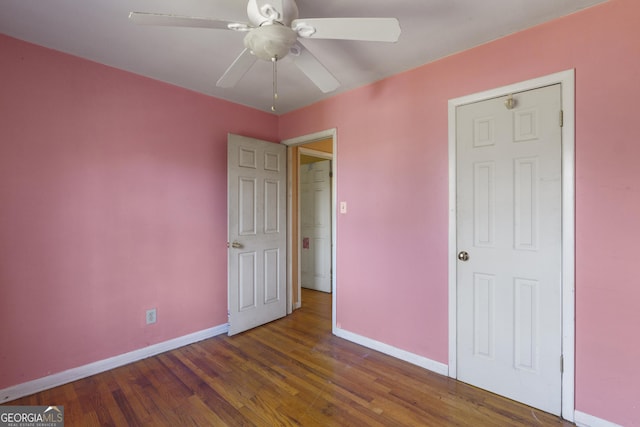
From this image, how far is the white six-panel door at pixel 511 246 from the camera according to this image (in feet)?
5.71

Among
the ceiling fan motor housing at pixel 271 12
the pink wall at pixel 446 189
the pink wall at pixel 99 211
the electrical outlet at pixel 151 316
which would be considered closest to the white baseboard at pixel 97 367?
the pink wall at pixel 99 211

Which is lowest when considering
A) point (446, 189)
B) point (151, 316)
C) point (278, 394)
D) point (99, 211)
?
point (278, 394)

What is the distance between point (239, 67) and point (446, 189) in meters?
1.67

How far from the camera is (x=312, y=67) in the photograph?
5.20 ft

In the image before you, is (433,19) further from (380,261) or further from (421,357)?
(421,357)

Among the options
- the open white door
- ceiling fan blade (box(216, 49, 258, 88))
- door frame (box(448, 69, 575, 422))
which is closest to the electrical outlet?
the open white door

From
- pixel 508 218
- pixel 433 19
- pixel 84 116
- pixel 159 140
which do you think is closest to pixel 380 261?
pixel 508 218

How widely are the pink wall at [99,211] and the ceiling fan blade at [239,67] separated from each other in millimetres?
1204

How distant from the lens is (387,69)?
2.34 m

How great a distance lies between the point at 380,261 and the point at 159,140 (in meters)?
2.29

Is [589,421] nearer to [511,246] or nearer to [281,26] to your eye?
[511,246]

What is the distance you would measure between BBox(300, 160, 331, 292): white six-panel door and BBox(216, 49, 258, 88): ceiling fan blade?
2.69 metres

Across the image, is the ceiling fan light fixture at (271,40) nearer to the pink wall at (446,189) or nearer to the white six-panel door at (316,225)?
the pink wall at (446,189)

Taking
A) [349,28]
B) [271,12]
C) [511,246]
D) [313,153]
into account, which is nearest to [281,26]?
[271,12]
